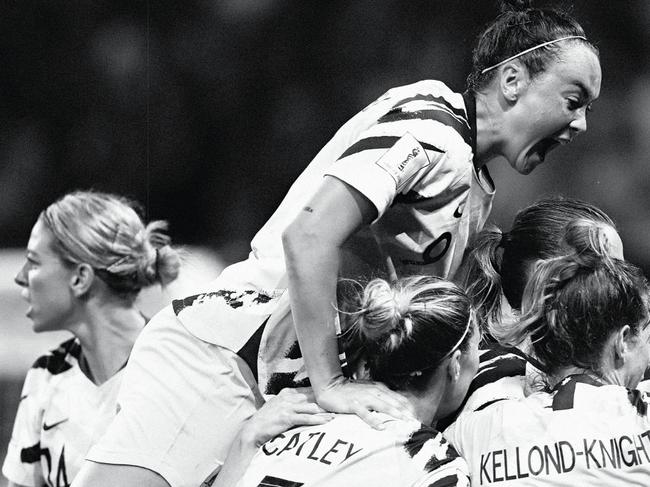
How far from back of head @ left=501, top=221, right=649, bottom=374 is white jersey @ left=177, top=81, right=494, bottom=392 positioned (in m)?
0.19

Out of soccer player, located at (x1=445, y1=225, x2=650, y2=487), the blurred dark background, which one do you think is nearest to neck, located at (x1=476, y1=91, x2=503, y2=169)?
soccer player, located at (x1=445, y1=225, x2=650, y2=487)

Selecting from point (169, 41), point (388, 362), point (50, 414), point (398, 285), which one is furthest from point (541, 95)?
point (169, 41)

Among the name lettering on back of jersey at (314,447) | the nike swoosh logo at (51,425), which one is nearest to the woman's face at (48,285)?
the nike swoosh logo at (51,425)

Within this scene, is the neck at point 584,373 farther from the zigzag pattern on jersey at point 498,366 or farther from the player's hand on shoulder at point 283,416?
the player's hand on shoulder at point 283,416

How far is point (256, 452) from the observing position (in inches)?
60.6

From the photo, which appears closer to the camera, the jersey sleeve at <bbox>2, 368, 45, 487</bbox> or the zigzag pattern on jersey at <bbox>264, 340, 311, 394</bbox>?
the zigzag pattern on jersey at <bbox>264, 340, 311, 394</bbox>

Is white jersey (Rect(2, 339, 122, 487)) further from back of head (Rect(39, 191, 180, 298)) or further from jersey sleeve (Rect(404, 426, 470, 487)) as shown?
jersey sleeve (Rect(404, 426, 470, 487))

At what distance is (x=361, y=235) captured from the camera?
169 cm

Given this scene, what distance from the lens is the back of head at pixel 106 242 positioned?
102 inches

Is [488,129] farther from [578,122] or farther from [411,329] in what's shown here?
[411,329]

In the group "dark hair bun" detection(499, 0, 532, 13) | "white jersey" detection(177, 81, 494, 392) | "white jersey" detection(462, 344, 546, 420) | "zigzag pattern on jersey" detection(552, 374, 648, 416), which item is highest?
"dark hair bun" detection(499, 0, 532, 13)

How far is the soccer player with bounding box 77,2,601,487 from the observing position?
1582 mm

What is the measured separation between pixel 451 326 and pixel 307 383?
0.30 metres

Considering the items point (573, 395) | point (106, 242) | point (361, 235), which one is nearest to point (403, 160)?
point (361, 235)
